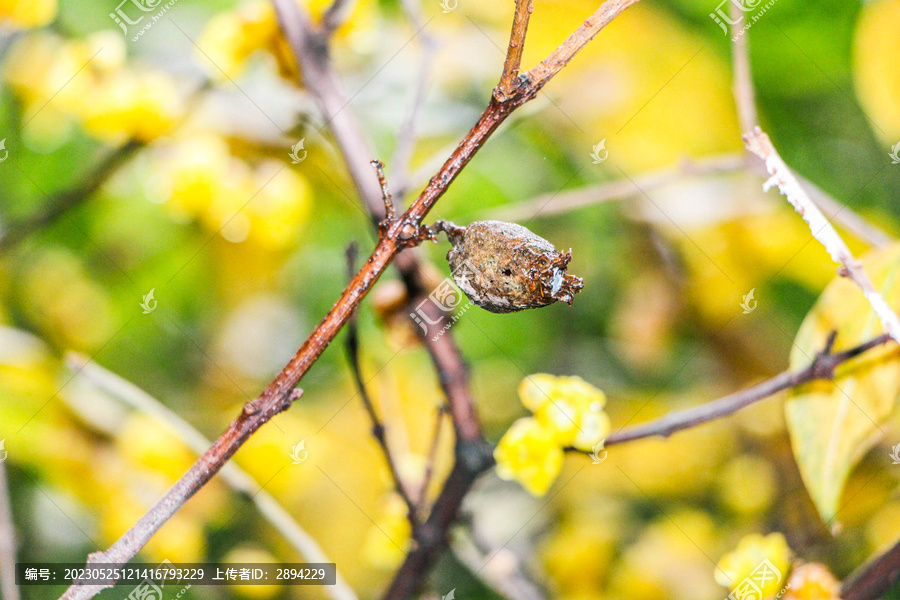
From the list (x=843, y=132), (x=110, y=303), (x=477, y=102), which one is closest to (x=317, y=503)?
(x=110, y=303)

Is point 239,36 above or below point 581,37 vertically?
above

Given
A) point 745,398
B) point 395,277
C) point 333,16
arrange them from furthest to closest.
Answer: point 395,277
point 333,16
point 745,398

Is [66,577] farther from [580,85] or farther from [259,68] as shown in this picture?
[580,85]

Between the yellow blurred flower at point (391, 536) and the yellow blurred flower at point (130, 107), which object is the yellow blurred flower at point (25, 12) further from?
the yellow blurred flower at point (391, 536)

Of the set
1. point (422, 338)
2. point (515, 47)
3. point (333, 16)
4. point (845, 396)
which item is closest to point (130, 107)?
point (333, 16)

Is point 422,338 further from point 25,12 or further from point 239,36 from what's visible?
point 25,12
